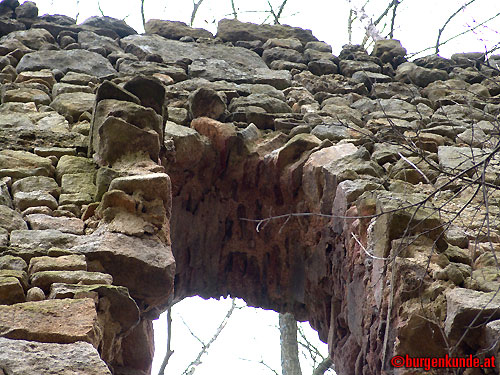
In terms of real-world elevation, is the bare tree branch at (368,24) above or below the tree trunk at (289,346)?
above

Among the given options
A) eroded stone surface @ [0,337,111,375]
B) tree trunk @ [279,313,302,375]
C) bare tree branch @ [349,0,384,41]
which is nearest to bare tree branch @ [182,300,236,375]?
tree trunk @ [279,313,302,375]

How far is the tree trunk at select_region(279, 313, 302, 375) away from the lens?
8.46m

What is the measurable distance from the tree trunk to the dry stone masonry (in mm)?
3786

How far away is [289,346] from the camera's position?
862 centimetres

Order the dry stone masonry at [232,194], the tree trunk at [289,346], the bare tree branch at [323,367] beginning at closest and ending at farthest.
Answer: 1. the dry stone masonry at [232,194]
2. the bare tree branch at [323,367]
3. the tree trunk at [289,346]

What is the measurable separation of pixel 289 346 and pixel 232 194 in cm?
Answer: 490

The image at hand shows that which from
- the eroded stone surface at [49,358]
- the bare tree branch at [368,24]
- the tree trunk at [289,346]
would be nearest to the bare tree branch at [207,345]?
the tree trunk at [289,346]

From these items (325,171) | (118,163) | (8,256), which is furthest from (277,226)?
(8,256)

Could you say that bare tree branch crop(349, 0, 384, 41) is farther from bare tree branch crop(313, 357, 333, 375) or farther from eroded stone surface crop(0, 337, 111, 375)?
eroded stone surface crop(0, 337, 111, 375)

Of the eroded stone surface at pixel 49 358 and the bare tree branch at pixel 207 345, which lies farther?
the bare tree branch at pixel 207 345

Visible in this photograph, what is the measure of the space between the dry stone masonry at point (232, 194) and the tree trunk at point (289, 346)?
3.79m

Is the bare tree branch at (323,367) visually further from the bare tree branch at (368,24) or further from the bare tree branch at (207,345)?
the bare tree branch at (368,24)

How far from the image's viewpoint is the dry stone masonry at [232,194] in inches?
91.4

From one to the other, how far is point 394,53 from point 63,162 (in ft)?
13.3
